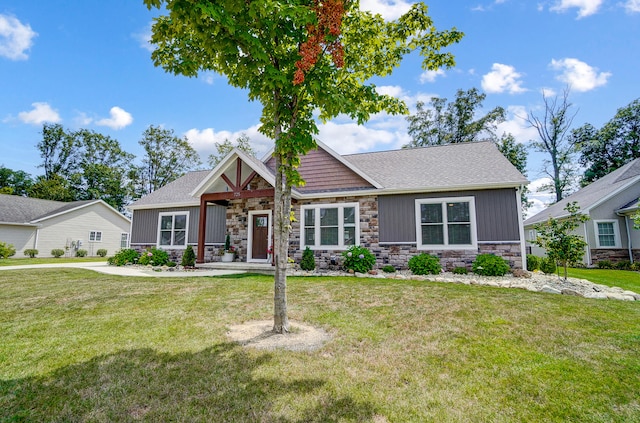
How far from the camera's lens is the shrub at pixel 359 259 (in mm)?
10594

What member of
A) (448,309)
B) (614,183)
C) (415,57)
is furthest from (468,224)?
(614,183)

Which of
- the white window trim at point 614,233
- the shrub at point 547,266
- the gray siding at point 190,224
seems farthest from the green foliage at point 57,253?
the white window trim at point 614,233

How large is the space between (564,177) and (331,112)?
30554 millimetres

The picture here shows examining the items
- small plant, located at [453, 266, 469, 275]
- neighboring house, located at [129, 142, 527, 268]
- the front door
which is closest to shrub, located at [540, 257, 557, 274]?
neighboring house, located at [129, 142, 527, 268]


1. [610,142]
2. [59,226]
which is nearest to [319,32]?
[59,226]

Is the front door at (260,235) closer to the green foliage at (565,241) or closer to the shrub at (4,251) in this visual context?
the green foliage at (565,241)

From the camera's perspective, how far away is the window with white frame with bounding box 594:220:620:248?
581 inches

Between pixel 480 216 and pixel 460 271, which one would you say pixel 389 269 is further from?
pixel 480 216

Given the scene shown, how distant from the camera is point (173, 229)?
569 inches

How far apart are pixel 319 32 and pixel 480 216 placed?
28.8 feet

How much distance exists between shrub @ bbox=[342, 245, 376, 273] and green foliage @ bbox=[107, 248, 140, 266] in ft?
34.5

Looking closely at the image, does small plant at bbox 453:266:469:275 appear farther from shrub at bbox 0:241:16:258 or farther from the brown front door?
shrub at bbox 0:241:16:258

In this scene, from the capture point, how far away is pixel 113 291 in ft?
23.4

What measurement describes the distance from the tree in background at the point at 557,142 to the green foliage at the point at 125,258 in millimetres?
30200
